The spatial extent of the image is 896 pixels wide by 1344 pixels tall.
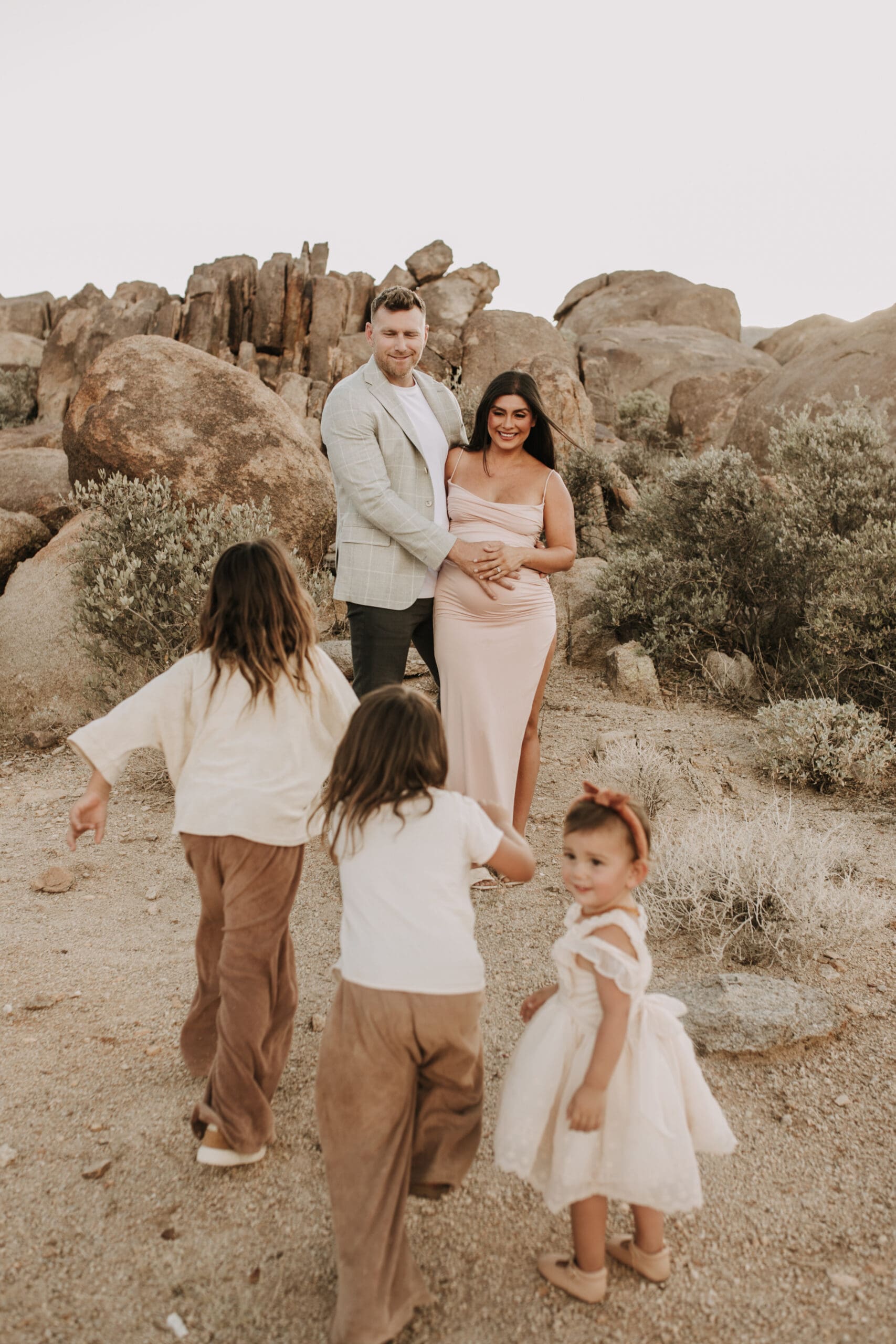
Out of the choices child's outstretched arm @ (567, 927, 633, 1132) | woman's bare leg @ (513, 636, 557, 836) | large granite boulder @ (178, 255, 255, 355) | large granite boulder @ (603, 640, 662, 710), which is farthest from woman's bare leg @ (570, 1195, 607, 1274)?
large granite boulder @ (178, 255, 255, 355)

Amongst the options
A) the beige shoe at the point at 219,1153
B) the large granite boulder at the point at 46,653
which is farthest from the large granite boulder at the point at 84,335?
the beige shoe at the point at 219,1153

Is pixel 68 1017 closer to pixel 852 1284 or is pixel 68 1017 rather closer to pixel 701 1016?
pixel 701 1016

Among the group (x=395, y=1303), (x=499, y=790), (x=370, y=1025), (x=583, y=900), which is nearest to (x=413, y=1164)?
(x=395, y=1303)

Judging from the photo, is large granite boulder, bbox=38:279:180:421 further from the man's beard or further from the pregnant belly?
the pregnant belly

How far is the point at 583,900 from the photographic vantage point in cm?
205

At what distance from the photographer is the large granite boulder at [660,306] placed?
27.5 m

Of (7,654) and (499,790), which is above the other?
(499,790)

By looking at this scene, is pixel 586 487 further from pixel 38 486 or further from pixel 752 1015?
pixel 752 1015

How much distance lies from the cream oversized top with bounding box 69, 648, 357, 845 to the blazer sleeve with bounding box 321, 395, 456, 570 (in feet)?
4.62

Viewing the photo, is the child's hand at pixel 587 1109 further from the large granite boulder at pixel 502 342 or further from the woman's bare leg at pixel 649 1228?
the large granite boulder at pixel 502 342

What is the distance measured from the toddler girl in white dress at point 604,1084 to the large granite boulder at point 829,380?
26.8ft

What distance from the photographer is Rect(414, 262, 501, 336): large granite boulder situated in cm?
2347

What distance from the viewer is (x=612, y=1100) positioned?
1.97 m

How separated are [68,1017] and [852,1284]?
260 centimetres
